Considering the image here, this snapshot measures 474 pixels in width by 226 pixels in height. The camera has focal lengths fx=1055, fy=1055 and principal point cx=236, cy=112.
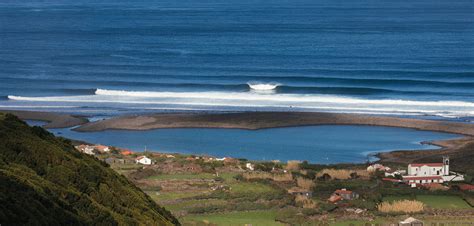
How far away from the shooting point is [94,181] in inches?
1054

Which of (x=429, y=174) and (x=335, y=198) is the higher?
(x=429, y=174)

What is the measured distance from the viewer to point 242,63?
3509 inches

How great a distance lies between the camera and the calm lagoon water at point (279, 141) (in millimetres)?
51250

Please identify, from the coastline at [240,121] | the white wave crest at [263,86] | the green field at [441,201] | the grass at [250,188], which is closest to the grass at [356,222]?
the green field at [441,201]

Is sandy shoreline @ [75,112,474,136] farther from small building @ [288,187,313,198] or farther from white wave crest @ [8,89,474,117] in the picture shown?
small building @ [288,187,313,198]

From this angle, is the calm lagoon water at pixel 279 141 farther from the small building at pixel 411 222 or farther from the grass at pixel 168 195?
the small building at pixel 411 222

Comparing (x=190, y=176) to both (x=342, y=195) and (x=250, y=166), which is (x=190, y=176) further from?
(x=342, y=195)

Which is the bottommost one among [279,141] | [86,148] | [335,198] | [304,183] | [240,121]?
[335,198]

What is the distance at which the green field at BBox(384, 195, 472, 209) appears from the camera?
123 feet

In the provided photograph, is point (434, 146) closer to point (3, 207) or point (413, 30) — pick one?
point (3, 207)

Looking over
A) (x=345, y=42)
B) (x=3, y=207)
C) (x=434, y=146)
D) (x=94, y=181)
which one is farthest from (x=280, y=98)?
(x=3, y=207)

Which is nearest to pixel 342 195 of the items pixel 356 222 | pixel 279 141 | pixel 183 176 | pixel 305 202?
pixel 305 202

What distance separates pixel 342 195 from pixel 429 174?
564cm

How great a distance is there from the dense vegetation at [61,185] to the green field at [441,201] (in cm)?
1259
